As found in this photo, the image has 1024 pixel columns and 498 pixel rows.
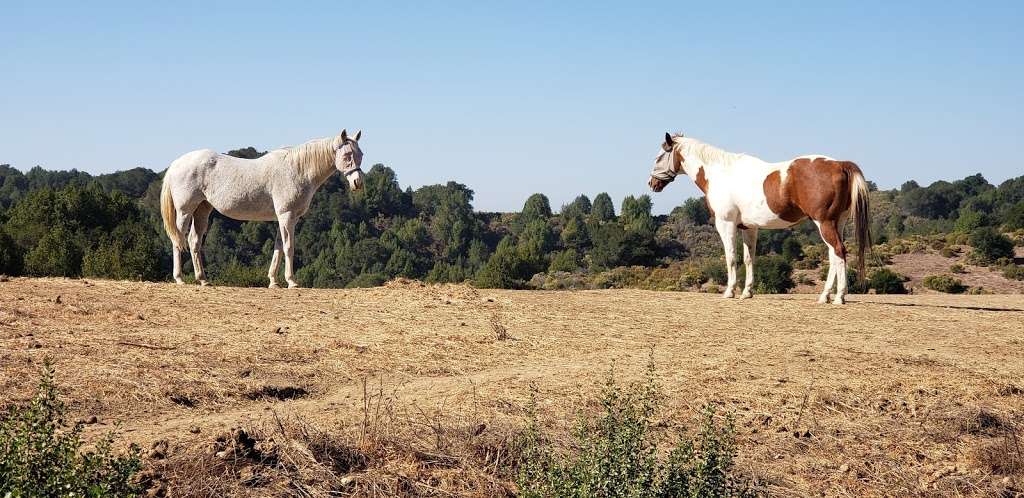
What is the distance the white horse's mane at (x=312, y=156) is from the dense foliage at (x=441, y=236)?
21.9 feet

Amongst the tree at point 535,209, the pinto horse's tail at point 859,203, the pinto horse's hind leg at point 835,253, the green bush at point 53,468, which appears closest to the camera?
the green bush at point 53,468

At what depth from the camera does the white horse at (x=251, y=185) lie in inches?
577

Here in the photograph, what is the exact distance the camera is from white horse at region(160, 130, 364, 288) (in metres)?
14.7

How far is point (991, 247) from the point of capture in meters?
31.4

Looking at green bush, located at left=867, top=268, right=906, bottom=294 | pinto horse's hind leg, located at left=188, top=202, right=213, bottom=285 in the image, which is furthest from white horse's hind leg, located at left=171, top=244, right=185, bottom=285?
green bush, located at left=867, top=268, right=906, bottom=294

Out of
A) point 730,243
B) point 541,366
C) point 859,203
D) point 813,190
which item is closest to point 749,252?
point 730,243

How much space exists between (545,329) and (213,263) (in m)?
46.3

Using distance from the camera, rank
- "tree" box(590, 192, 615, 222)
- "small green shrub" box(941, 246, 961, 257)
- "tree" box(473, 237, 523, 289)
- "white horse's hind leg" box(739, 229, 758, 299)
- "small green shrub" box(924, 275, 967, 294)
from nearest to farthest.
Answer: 1. "white horse's hind leg" box(739, 229, 758, 299)
2. "tree" box(473, 237, 523, 289)
3. "small green shrub" box(924, 275, 967, 294)
4. "small green shrub" box(941, 246, 961, 257)
5. "tree" box(590, 192, 615, 222)

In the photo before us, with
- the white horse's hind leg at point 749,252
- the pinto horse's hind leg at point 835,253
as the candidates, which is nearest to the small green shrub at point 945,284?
the pinto horse's hind leg at point 835,253

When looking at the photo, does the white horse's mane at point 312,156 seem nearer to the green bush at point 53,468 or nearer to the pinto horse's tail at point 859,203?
the pinto horse's tail at point 859,203

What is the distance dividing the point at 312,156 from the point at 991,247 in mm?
24452

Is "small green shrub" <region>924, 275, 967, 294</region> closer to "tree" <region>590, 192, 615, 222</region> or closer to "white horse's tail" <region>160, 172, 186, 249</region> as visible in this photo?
"white horse's tail" <region>160, 172, 186, 249</region>

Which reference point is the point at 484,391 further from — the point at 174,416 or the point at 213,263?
the point at 213,263

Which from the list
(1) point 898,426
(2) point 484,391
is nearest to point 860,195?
(1) point 898,426
